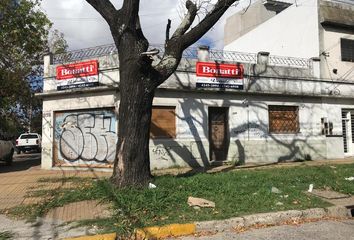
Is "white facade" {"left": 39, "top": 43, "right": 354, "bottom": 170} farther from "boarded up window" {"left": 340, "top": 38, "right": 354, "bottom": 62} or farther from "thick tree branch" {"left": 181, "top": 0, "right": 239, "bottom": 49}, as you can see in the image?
"thick tree branch" {"left": 181, "top": 0, "right": 239, "bottom": 49}

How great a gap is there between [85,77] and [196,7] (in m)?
6.96

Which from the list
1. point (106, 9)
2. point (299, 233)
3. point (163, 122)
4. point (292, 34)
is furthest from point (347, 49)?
point (299, 233)

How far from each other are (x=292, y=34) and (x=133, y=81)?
1398 cm

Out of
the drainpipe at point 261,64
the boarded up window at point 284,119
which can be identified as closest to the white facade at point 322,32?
the boarded up window at point 284,119

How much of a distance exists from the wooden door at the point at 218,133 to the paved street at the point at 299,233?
916cm

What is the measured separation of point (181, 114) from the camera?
15.7 metres

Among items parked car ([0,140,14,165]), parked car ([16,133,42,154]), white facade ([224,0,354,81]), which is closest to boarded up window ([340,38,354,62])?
white facade ([224,0,354,81])

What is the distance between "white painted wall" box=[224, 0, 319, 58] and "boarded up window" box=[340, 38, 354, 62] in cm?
159

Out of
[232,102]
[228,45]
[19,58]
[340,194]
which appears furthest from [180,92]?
[228,45]

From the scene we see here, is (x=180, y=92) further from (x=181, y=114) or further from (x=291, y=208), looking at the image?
(x=291, y=208)

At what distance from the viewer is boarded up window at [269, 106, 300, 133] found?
1745 cm

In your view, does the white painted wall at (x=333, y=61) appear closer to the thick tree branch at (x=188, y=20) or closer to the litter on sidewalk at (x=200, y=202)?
the thick tree branch at (x=188, y=20)

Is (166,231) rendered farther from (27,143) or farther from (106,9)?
(27,143)

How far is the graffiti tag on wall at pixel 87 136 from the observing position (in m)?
15.5
